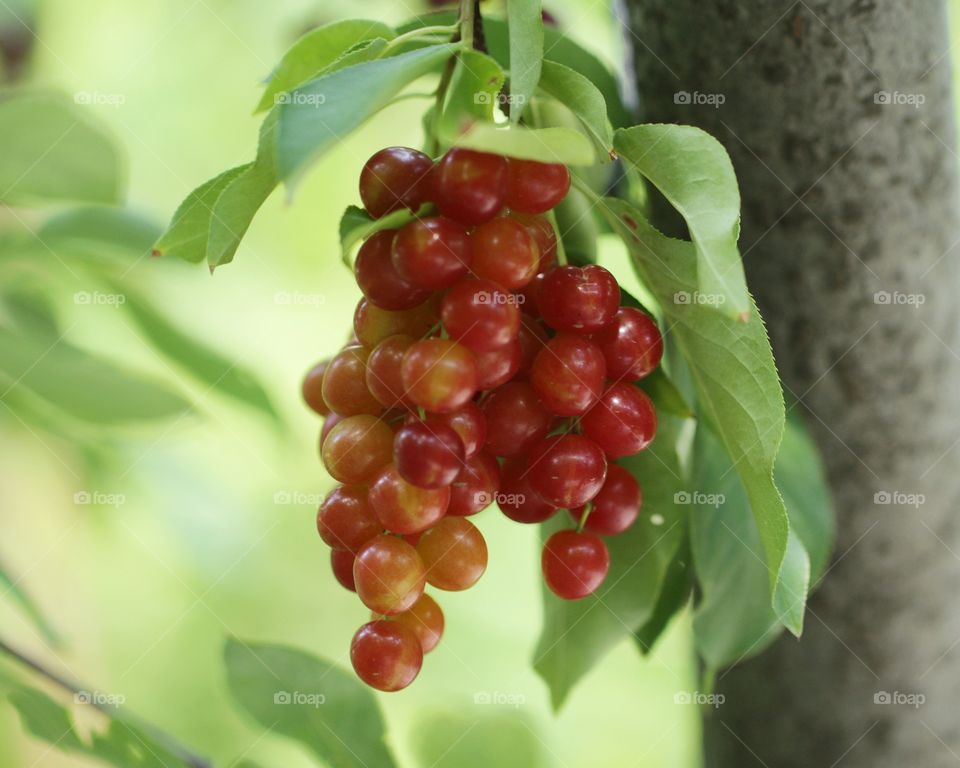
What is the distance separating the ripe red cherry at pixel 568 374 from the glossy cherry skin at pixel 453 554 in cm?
7

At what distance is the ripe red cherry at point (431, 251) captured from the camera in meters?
0.37

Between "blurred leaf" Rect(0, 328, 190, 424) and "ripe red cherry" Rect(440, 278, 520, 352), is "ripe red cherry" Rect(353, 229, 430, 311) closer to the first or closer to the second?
"ripe red cherry" Rect(440, 278, 520, 352)

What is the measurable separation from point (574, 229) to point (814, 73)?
18cm

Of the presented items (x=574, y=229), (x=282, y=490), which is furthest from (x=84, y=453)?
(x=574, y=229)

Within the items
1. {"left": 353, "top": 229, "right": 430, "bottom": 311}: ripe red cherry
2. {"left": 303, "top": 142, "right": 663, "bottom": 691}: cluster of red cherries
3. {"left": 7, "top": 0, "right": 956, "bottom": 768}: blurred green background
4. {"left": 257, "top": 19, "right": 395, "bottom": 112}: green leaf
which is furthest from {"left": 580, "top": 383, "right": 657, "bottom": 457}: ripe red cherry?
{"left": 7, "top": 0, "right": 956, "bottom": 768}: blurred green background

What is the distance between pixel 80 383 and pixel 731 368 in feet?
1.64

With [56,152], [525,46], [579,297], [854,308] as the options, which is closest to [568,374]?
[579,297]

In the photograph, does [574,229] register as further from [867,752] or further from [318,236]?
[318,236]

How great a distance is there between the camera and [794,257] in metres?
0.58

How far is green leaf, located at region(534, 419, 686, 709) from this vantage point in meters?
0.55

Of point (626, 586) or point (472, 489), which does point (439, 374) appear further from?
point (626, 586)

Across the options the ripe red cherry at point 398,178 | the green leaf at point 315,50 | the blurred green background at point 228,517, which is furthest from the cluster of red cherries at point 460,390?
the blurred green background at point 228,517

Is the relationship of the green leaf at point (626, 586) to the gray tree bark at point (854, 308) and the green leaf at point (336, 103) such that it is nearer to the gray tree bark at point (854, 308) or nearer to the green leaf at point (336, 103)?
the gray tree bark at point (854, 308)

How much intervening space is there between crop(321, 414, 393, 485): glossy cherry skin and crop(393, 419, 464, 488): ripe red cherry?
40 millimetres
